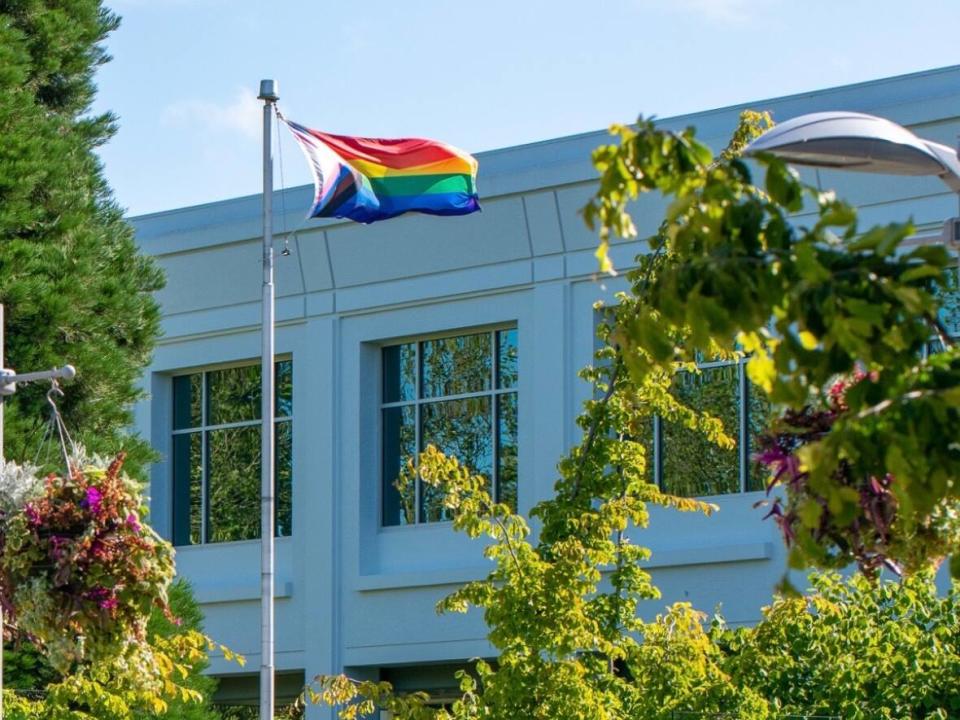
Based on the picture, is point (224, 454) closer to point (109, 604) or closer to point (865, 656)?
point (865, 656)

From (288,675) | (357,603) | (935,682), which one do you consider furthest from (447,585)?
(935,682)

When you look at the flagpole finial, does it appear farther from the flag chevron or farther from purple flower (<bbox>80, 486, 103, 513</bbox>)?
purple flower (<bbox>80, 486, 103, 513</bbox>)

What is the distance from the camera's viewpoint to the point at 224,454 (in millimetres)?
32219

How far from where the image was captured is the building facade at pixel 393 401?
27172 millimetres

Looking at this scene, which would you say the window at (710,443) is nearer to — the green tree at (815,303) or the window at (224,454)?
the window at (224,454)

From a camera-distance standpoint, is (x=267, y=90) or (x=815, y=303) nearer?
(x=815, y=303)

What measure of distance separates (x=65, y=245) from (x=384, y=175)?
3.95 meters

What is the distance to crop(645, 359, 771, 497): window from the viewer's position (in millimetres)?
26969

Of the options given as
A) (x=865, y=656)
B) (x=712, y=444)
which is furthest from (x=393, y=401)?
(x=865, y=656)

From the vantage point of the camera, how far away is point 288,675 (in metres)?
31.5

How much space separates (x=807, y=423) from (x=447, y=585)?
67.2 ft

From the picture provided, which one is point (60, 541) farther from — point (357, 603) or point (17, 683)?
point (357, 603)

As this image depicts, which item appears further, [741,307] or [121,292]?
[121,292]

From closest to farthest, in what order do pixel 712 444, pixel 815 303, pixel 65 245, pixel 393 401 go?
pixel 815 303, pixel 65 245, pixel 712 444, pixel 393 401
